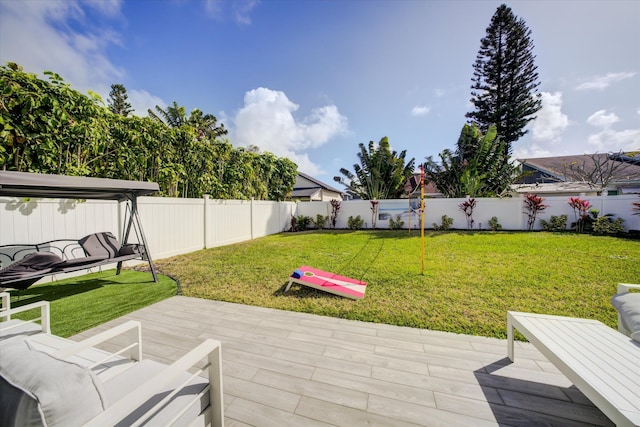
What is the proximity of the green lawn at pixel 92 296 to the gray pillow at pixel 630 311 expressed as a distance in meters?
5.96

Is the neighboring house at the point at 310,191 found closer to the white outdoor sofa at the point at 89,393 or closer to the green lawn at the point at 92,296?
the green lawn at the point at 92,296

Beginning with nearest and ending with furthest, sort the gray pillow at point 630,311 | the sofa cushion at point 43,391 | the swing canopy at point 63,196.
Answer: the sofa cushion at point 43,391 → the gray pillow at point 630,311 → the swing canopy at point 63,196

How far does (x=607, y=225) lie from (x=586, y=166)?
614 inches

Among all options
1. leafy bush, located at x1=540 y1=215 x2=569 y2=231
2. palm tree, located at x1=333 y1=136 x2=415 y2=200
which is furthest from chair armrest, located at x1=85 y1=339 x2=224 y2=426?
leafy bush, located at x1=540 y1=215 x2=569 y2=231

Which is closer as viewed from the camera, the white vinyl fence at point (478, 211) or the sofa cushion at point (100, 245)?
the sofa cushion at point (100, 245)

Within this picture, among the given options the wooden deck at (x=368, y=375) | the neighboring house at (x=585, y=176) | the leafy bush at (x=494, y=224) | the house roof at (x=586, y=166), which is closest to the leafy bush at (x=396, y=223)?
the leafy bush at (x=494, y=224)

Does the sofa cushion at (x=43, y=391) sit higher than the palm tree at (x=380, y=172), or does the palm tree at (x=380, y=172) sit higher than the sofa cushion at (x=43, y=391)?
the palm tree at (x=380, y=172)

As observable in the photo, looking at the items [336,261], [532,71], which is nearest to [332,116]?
[336,261]

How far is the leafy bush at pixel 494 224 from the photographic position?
1210 centimetres

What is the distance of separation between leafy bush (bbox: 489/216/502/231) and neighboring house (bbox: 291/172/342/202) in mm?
14481

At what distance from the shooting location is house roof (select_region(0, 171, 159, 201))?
3.21m

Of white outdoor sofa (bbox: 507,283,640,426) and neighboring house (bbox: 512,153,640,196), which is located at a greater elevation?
neighboring house (bbox: 512,153,640,196)

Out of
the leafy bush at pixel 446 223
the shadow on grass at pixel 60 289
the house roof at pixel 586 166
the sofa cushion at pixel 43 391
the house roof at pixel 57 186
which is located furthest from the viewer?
the house roof at pixel 586 166

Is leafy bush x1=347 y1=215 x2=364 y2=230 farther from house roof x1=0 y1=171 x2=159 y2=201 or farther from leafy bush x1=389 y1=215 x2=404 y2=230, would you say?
house roof x1=0 y1=171 x2=159 y2=201
